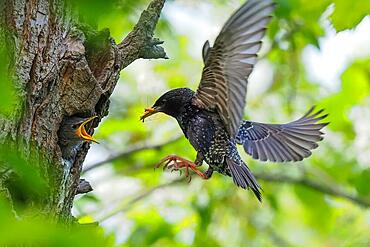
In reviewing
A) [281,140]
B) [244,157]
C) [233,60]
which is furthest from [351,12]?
[244,157]

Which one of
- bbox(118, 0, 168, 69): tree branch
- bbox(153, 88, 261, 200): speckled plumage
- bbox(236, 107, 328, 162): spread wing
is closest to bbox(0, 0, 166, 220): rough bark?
bbox(118, 0, 168, 69): tree branch

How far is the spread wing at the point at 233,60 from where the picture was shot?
1.88 metres

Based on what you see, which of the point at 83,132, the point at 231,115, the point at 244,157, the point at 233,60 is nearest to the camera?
the point at 83,132

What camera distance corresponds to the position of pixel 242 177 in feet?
8.13

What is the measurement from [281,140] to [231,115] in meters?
0.64

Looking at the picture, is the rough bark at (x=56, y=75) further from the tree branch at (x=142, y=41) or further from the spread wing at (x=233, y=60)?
the spread wing at (x=233, y=60)

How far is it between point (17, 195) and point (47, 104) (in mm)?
322

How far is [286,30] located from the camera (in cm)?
342

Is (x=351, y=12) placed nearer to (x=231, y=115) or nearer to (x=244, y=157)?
(x=231, y=115)

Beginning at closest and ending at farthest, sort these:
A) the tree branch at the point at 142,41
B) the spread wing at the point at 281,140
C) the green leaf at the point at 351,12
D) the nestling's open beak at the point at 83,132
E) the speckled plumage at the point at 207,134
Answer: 1. the nestling's open beak at the point at 83,132
2. the tree branch at the point at 142,41
3. the green leaf at the point at 351,12
4. the speckled plumage at the point at 207,134
5. the spread wing at the point at 281,140

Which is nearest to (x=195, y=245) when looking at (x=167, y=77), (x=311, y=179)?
(x=311, y=179)

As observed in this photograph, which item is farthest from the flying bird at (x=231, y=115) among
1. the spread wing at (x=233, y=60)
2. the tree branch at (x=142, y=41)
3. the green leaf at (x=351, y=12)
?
the green leaf at (x=351, y=12)

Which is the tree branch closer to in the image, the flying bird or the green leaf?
the flying bird

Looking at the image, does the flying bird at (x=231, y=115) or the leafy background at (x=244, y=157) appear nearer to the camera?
the flying bird at (x=231, y=115)
